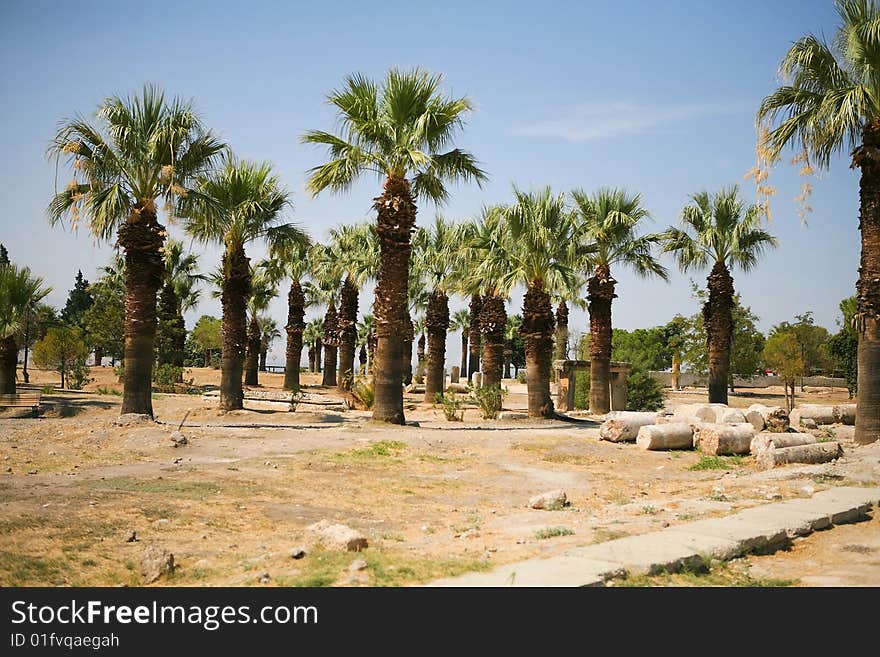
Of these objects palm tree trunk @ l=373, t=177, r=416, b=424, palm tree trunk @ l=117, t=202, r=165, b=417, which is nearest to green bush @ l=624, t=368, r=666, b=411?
palm tree trunk @ l=373, t=177, r=416, b=424

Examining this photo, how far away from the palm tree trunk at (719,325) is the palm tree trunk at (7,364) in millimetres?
27688

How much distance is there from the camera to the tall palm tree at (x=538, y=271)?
27.4 m

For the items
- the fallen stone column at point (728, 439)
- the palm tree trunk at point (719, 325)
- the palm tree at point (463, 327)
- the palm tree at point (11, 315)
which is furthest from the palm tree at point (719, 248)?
the palm tree at point (463, 327)

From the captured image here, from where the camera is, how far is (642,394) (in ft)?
123

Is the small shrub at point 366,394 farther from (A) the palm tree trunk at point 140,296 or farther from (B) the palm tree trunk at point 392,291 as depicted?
(A) the palm tree trunk at point 140,296

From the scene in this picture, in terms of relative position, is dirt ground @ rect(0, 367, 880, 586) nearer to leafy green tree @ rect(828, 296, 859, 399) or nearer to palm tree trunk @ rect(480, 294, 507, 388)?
palm tree trunk @ rect(480, 294, 507, 388)

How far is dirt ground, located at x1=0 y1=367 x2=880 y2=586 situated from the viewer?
7.66 metres

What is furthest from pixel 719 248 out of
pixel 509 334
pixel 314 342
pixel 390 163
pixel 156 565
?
pixel 314 342

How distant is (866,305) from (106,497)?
16.9 meters

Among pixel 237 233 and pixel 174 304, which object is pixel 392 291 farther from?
pixel 174 304

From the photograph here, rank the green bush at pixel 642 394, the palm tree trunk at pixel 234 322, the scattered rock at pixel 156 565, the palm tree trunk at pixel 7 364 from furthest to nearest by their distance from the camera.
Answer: the green bush at pixel 642 394 < the palm tree trunk at pixel 7 364 < the palm tree trunk at pixel 234 322 < the scattered rock at pixel 156 565

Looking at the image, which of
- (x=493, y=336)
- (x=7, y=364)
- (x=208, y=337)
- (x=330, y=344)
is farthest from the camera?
(x=208, y=337)

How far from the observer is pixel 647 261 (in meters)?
32.2

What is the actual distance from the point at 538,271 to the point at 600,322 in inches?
209
